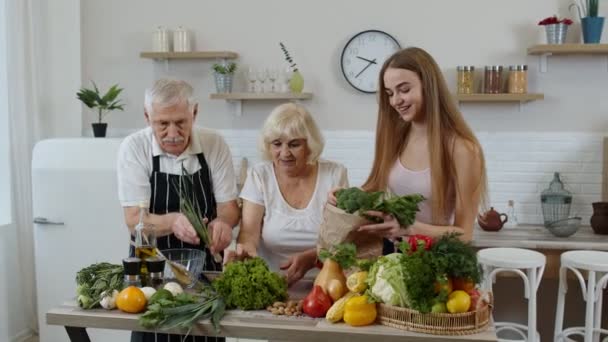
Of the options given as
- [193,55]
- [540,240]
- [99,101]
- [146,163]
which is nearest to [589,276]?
[540,240]

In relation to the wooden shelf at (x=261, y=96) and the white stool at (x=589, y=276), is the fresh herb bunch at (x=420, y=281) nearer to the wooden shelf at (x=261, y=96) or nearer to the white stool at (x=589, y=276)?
the white stool at (x=589, y=276)

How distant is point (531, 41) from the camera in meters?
4.95

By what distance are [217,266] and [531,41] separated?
10.2ft

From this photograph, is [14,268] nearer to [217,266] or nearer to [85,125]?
[85,125]

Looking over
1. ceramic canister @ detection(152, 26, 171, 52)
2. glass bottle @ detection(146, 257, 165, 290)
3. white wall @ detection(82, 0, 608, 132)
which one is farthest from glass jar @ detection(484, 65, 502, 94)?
glass bottle @ detection(146, 257, 165, 290)

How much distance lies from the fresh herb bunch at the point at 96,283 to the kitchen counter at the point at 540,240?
102 inches

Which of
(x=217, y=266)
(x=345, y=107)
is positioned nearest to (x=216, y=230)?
(x=217, y=266)

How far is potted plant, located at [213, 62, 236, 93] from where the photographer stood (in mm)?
5094

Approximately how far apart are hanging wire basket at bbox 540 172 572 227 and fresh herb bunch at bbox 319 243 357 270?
2.85 m

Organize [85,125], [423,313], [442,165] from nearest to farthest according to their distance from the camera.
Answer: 1. [423,313]
2. [442,165]
3. [85,125]

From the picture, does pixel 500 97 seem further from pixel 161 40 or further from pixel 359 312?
pixel 359 312

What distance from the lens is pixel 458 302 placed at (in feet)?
6.51

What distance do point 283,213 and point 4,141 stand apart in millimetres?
2890

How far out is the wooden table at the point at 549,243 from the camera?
170 inches
